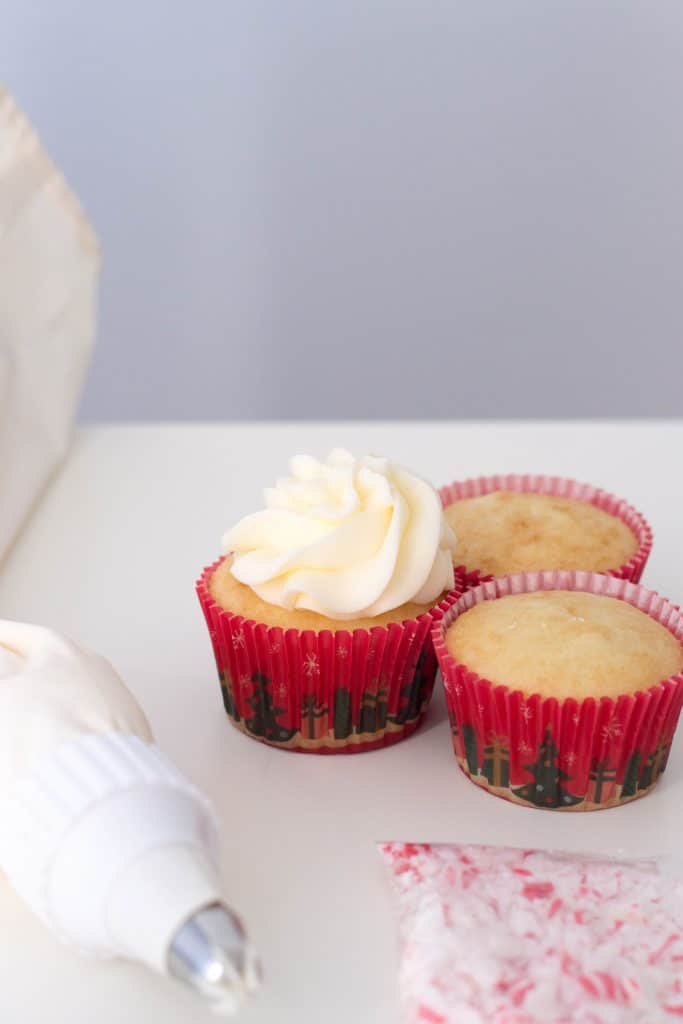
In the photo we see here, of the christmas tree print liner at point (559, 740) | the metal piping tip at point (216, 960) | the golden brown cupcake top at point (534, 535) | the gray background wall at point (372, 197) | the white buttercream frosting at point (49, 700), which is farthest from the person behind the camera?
the gray background wall at point (372, 197)

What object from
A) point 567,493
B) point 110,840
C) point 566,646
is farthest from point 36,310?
point 110,840

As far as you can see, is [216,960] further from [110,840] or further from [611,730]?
[611,730]

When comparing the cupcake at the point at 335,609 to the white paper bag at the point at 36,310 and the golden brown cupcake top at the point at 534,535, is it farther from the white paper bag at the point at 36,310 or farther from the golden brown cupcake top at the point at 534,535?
the white paper bag at the point at 36,310

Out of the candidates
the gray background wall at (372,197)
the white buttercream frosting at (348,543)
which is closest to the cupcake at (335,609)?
the white buttercream frosting at (348,543)

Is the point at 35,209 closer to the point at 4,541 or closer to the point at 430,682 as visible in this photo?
the point at 4,541

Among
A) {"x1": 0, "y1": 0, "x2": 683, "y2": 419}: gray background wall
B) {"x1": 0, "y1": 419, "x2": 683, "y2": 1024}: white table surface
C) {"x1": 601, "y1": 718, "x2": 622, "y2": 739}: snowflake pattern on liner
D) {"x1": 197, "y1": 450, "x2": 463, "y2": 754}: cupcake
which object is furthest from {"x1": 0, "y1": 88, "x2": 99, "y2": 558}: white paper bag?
{"x1": 0, "y1": 0, "x2": 683, "y2": 419}: gray background wall

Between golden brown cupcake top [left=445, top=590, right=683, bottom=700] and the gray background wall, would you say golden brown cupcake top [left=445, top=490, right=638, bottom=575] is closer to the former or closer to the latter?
golden brown cupcake top [left=445, top=590, right=683, bottom=700]
